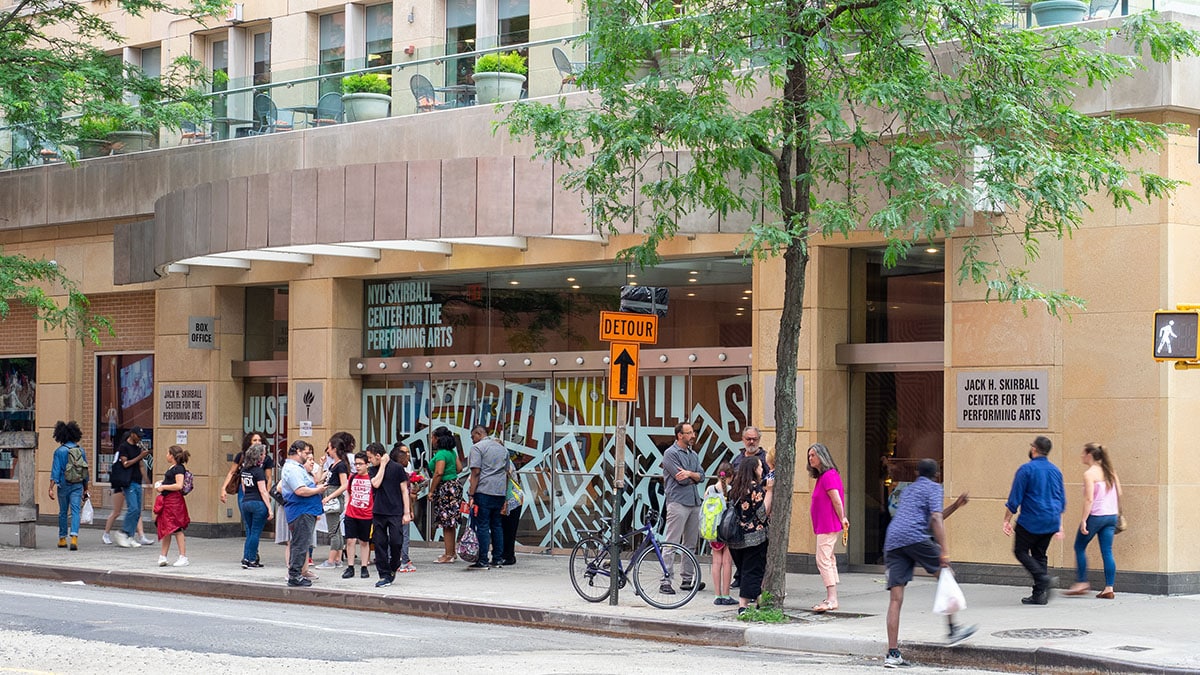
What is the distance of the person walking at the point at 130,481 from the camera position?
21.8 metres

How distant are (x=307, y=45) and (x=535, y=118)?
10837 mm

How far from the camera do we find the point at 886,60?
14.2 metres

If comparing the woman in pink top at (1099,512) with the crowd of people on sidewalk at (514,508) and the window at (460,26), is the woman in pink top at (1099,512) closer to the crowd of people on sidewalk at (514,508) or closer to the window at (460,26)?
the crowd of people on sidewalk at (514,508)

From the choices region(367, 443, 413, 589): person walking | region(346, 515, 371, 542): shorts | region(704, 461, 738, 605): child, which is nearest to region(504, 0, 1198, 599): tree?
region(704, 461, 738, 605): child

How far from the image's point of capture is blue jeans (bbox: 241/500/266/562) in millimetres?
18297

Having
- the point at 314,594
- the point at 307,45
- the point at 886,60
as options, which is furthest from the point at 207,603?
the point at 307,45

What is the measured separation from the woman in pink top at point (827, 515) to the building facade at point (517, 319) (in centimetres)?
302

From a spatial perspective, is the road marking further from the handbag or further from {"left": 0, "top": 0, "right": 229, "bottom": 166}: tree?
{"left": 0, "top": 0, "right": 229, "bottom": 166}: tree

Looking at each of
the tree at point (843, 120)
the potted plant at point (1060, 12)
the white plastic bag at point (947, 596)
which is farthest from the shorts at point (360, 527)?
the potted plant at point (1060, 12)

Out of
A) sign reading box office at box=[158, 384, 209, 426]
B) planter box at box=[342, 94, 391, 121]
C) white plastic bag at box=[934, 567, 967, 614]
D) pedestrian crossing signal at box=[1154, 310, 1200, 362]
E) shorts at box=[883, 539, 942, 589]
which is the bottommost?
→ white plastic bag at box=[934, 567, 967, 614]

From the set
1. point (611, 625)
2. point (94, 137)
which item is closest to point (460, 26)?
point (94, 137)

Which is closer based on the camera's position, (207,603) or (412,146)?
(207,603)

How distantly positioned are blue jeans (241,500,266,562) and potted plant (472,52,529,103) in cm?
628

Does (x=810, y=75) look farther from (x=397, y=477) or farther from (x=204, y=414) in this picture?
(x=204, y=414)
